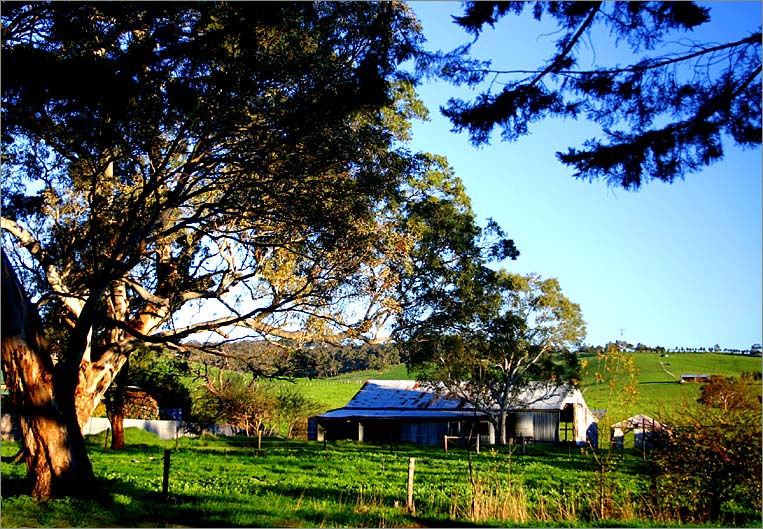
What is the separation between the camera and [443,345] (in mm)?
23234

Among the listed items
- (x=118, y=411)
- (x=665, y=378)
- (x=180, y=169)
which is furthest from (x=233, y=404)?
(x=665, y=378)

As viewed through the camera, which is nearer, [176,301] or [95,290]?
[95,290]

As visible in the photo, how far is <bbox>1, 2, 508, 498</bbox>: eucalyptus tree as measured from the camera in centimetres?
1026

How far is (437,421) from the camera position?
4656cm

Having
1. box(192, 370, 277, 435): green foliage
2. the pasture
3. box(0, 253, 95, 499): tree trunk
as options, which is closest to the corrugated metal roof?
box(192, 370, 277, 435): green foliage

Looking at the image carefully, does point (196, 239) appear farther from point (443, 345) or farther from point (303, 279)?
point (443, 345)

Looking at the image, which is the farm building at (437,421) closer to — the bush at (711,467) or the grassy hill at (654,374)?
the grassy hill at (654,374)

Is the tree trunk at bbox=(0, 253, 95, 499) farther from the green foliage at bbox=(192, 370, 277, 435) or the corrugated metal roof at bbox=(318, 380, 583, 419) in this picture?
the corrugated metal roof at bbox=(318, 380, 583, 419)

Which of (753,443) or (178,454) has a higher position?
(753,443)

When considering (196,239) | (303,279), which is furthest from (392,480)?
(196,239)

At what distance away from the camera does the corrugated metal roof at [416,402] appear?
46.7m

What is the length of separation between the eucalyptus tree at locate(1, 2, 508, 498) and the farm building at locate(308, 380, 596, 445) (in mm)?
30196

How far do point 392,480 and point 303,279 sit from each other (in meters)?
4.89

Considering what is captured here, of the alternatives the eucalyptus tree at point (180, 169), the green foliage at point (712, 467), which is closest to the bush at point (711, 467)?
the green foliage at point (712, 467)
